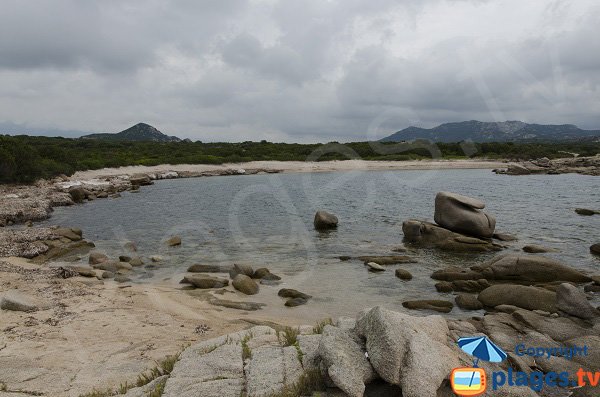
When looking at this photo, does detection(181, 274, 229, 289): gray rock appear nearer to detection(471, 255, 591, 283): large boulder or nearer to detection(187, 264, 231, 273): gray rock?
detection(187, 264, 231, 273): gray rock

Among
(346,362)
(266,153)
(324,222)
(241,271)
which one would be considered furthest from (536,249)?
(266,153)

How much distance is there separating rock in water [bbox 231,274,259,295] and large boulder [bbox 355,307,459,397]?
30.6ft

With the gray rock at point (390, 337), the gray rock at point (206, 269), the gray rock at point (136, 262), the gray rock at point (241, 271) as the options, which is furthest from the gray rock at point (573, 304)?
the gray rock at point (136, 262)

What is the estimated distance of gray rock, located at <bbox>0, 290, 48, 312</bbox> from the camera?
40.0ft

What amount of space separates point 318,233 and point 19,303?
18.6 m

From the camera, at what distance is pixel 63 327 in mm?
11414

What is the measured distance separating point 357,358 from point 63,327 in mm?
9281

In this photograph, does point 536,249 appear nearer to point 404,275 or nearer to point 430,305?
point 404,275

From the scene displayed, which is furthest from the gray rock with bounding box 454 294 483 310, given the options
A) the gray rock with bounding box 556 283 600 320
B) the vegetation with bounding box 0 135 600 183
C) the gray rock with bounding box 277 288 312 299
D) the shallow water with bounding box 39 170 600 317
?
the vegetation with bounding box 0 135 600 183

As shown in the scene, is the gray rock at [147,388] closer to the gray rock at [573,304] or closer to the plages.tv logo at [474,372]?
the plages.tv logo at [474,372]

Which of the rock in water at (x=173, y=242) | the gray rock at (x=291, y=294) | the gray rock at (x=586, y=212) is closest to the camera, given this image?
the gray rock at (x=291, y=294)

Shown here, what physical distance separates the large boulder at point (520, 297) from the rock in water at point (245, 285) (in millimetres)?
8548

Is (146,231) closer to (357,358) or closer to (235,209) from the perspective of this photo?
(235,209)

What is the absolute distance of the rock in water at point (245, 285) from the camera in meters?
15.9
